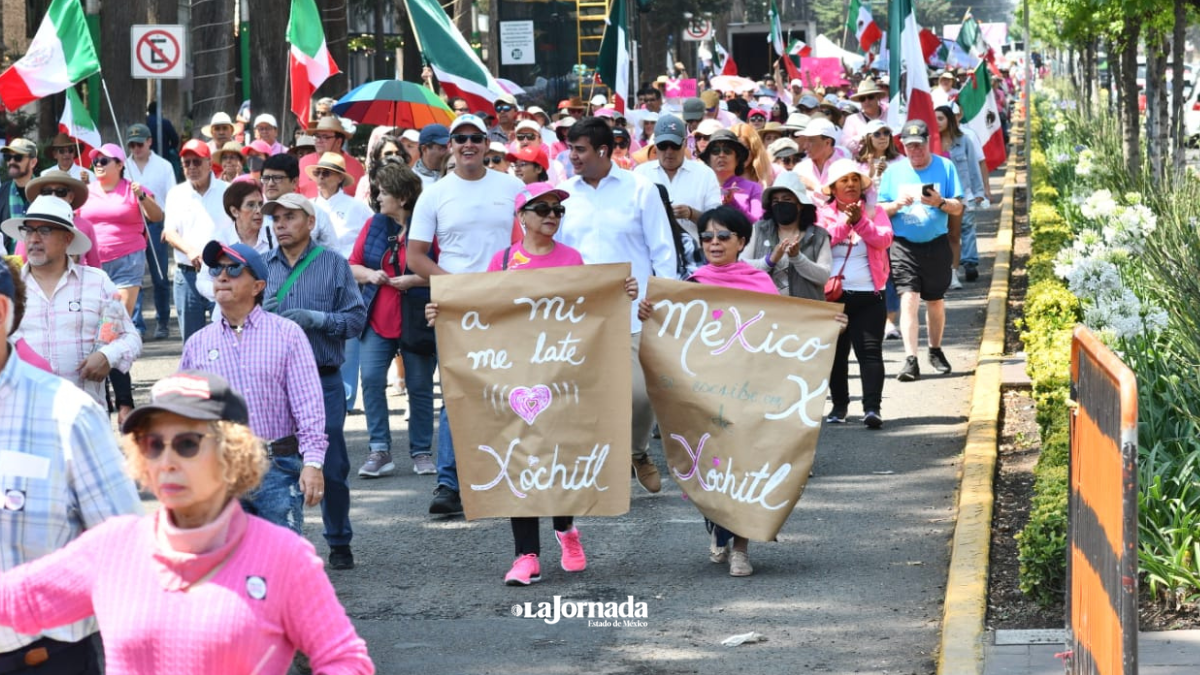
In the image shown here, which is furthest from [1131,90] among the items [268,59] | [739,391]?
[739,391]

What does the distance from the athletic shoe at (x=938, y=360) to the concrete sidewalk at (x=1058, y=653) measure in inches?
263

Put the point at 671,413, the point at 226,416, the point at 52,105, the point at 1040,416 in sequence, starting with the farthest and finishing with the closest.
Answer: the point at 52,105, the point at 1040,416, the point at 671,413, the point at 226,416

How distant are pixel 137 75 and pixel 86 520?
15.3 meters

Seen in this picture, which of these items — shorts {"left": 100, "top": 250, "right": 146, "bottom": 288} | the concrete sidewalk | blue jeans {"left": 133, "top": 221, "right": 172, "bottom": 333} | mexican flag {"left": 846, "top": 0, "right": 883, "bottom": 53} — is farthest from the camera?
mexican flag {"left": 846, "top": 0, "right": 883, "bottom": 53}

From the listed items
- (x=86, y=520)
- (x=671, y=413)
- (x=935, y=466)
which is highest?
(x=86, y=520)

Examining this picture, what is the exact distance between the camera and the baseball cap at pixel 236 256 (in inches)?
259

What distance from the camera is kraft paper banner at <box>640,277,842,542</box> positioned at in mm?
7750

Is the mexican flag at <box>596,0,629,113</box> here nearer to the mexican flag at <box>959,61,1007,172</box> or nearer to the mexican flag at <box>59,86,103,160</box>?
the mexican flag at <box>959,61,1007,172</box>

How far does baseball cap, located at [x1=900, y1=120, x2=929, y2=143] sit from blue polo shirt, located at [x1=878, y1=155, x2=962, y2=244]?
191 mm

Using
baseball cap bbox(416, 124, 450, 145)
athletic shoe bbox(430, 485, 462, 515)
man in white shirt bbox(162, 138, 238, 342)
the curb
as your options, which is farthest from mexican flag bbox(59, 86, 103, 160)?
the curb

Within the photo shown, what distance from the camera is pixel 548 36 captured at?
132 feet

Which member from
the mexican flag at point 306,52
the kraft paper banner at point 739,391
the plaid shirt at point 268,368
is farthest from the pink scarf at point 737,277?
the mexican flag at point 306,52

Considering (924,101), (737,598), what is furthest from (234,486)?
(924,101)

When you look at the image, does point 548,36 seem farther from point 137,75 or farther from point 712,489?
point 712,489
